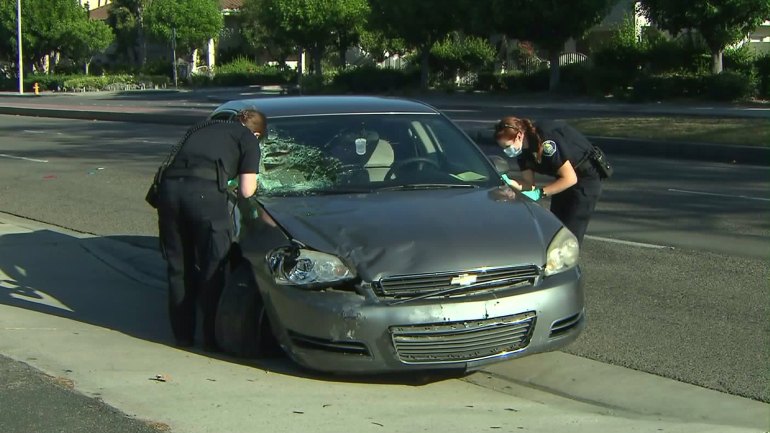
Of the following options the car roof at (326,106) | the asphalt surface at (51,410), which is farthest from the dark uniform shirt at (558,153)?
the asphalt surface at (51,410)

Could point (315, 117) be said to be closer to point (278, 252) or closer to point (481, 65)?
point (278, 252)

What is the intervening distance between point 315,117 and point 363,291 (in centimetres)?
199

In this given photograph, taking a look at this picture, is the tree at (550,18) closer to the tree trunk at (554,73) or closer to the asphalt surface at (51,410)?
the tree trunk at (554,73)

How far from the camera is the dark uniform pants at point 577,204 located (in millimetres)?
6855

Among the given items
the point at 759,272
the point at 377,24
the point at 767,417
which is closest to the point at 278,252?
the point at 767,417

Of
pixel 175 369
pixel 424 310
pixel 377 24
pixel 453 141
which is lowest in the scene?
pixel 175 369

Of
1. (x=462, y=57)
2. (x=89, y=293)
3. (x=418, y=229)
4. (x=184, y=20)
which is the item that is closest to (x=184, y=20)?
(x=184, y=20)

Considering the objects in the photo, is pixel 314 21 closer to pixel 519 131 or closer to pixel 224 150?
pixel 519 131

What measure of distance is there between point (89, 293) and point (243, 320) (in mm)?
2763

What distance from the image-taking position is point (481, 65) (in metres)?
46.1

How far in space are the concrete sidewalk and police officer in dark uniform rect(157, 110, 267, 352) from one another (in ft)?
1.55

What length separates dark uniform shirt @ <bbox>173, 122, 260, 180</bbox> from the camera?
5.74m

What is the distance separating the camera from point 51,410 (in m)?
4.77

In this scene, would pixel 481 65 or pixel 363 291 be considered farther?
pixel 481 65
